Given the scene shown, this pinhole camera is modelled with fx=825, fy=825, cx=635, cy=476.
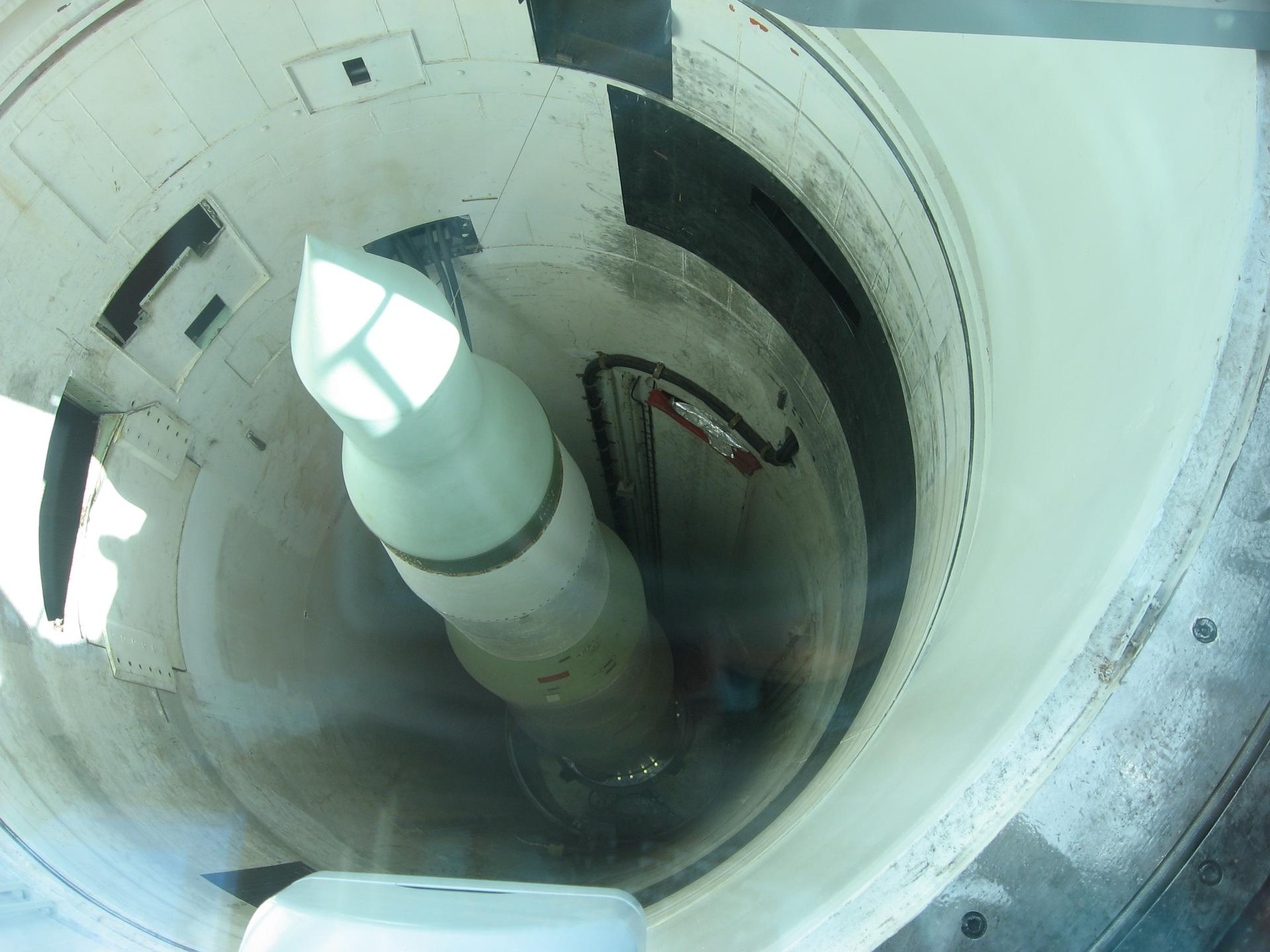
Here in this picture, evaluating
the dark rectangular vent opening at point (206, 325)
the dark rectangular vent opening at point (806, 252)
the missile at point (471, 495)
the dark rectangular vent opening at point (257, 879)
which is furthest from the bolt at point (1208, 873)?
the dark rectangular vent opening at point (206, 325)

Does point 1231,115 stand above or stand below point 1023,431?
above

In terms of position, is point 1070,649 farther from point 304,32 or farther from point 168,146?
point 168,146

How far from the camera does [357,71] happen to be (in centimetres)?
216

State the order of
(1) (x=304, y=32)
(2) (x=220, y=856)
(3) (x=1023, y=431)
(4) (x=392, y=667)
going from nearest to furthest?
1. (3) (x=1023, y=431)
2. (1) (x=304, y=32)
3. (2) (x=220, y=856)
4. (4) (x=392, y=667)

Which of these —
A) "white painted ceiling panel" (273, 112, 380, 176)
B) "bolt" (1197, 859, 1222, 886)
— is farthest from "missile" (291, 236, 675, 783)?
"bolt" (1197, 859, 1222, 886)

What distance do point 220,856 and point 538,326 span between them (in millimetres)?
2049

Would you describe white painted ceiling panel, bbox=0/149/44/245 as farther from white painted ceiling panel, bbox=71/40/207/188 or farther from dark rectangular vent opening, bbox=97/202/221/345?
dark rectangular vent opening, bbox=97/202/221/345

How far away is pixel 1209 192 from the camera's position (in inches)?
40.8

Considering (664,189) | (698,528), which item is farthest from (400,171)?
(698,528)

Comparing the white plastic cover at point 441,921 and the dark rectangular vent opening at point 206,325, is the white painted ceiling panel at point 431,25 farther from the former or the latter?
the white plastic cover at point 441,921

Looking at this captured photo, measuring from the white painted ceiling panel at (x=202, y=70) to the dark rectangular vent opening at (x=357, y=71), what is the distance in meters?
0.23

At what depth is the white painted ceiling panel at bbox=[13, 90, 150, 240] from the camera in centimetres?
185

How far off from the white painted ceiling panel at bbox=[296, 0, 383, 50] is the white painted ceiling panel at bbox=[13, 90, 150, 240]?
0.56 meters

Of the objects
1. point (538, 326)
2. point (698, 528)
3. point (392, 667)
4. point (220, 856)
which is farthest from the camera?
point (698, 528)
